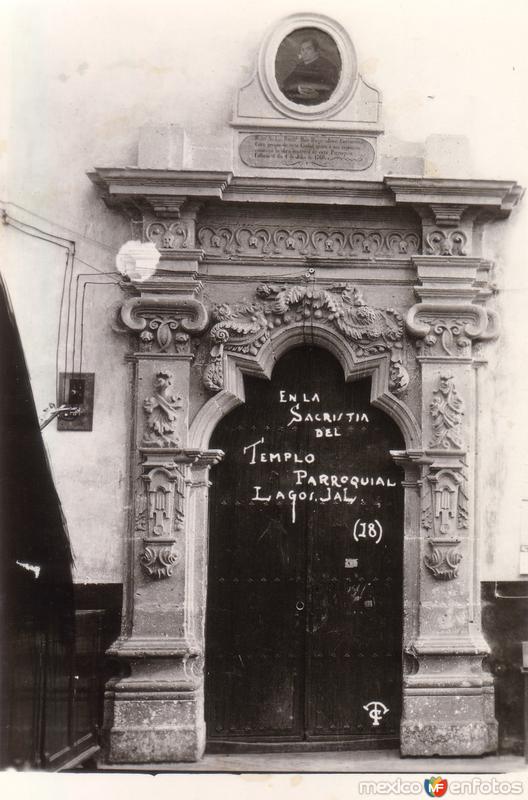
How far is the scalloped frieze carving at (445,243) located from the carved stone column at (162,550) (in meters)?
1.65

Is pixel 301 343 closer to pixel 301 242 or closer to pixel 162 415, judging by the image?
pixel 301 242

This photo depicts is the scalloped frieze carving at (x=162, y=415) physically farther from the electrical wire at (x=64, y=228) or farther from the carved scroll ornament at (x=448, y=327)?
the carved scroll ornament at (x=448, y=327)

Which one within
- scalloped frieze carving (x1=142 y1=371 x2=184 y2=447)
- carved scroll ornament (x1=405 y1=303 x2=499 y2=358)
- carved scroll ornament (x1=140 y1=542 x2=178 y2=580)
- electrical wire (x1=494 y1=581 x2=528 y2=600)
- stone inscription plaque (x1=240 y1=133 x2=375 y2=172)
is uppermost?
stone inscription plaque (x1=240 y1=133 x2=375 y2=172)

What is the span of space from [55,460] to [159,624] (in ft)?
4.38

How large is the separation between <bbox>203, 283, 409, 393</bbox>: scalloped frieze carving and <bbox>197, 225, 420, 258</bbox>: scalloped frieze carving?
252 mm

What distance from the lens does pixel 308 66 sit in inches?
291

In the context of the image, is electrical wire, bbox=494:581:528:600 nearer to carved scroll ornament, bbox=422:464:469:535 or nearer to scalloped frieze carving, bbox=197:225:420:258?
carved scroll ornament, bbox=422:464:469:535

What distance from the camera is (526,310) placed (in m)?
7.38

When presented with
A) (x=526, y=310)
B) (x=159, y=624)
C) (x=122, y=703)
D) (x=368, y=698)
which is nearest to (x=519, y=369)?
(x=526, y=310)

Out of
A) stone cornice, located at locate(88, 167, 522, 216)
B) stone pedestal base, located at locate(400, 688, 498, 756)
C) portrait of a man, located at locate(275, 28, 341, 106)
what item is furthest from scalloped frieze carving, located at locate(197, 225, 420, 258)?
stone pedestal base, located at locate(400, 688, 498, 756)

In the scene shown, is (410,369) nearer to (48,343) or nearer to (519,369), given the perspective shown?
(519,369)

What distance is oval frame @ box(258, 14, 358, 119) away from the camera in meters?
7.32

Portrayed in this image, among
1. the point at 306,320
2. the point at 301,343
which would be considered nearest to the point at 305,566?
the point at 301,343

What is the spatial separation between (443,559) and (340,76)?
345 cm
